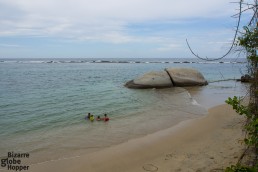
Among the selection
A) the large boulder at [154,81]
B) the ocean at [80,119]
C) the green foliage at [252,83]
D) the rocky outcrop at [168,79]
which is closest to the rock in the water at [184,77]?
the rocky outcrop at [168,79]

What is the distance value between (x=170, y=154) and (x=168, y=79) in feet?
47.1

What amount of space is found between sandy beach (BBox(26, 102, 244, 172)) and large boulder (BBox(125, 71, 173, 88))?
11104 mm

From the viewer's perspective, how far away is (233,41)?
362 centimetres

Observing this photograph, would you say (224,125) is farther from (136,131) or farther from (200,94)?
(200,94)

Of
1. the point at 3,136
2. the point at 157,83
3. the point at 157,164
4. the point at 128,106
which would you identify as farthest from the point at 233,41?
the point at 157,83

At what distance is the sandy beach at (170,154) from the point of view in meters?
6.22

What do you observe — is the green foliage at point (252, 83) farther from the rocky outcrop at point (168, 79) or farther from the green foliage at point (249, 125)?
the rocky outcrop at point (168, 79)

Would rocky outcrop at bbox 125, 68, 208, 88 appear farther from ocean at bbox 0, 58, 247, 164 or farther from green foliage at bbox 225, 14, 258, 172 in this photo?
green foliage at bbox 225, 14, 258, 172

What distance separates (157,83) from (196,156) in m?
14.1

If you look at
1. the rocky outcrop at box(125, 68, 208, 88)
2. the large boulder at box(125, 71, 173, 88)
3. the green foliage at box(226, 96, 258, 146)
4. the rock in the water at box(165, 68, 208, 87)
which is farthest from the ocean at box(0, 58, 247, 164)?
the rock in the water at box(165, 68, 208, 87)

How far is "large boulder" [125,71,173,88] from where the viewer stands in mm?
20578

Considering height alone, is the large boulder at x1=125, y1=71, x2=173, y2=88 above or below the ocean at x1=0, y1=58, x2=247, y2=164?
above

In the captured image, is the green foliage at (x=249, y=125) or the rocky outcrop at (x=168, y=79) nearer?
the green foliage at (x=249, y=125)

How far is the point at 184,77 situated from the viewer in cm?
2150
